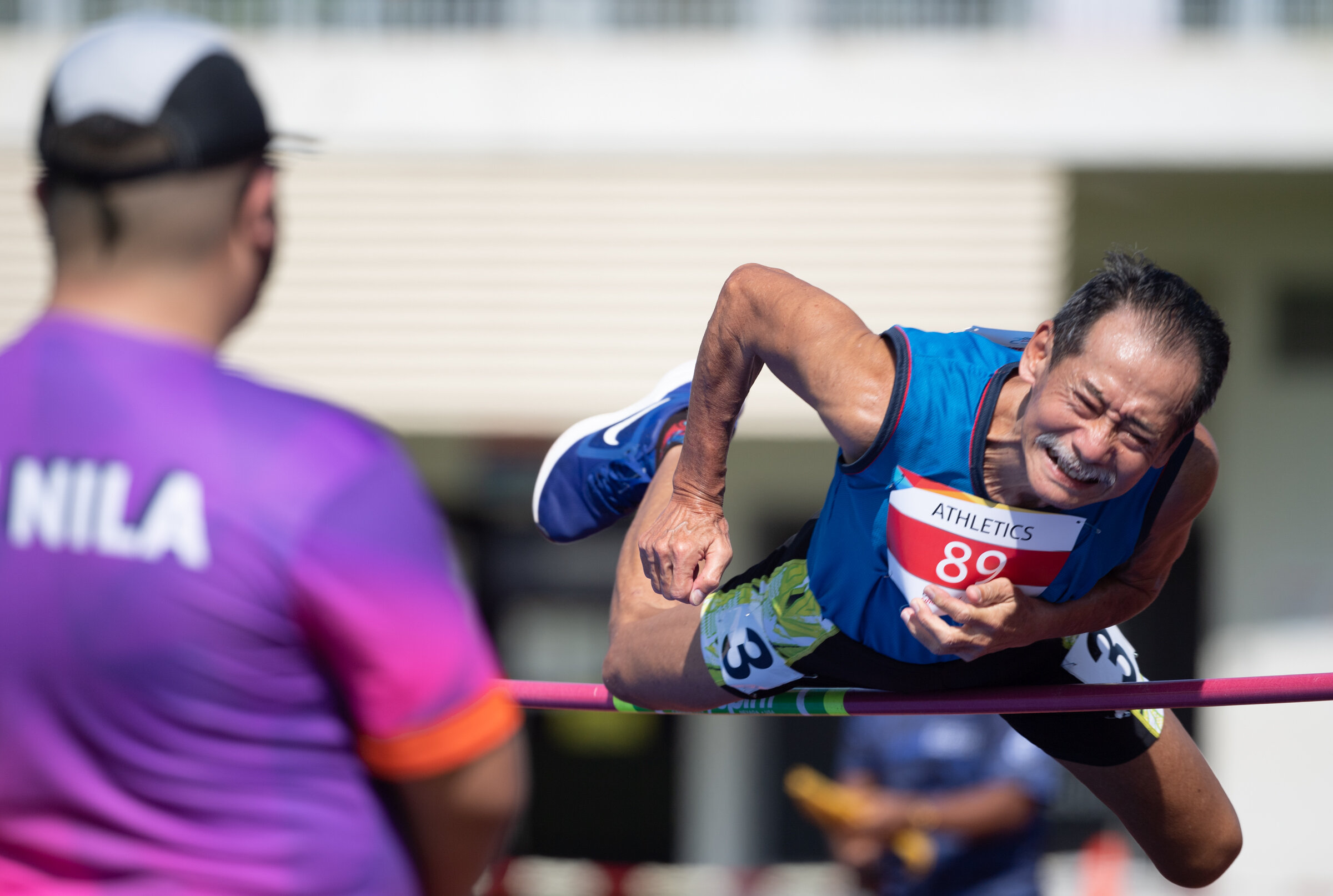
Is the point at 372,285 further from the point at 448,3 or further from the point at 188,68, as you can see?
the point at 188,68

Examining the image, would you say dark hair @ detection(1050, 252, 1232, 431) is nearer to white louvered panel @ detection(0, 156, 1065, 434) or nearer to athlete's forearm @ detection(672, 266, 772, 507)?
athlete's forearm @ detection(672, 266, 772, 507)

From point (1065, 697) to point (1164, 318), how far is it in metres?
0.86

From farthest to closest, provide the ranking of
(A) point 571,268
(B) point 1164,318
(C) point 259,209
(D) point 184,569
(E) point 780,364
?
(A) point 571,268 → (E) point 780,364 → (B) point 1164,318 → (C) point 259,209 → (D) point 184,569

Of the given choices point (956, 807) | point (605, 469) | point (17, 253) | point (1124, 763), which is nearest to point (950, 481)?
point (1124, 763)

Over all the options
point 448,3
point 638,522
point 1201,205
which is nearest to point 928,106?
point 1201,205

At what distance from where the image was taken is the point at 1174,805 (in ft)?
9.39

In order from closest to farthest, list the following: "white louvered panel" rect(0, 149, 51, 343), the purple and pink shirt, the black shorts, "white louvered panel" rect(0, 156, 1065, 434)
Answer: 1. the purple and pink shirt
2. the black shorts
3. "white louvered panel" rect(0, 156, 1065, 434)
4. "white louvered panel" rect(0, 149, 51, 343)

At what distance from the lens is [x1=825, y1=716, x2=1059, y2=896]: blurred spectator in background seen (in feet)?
15.3

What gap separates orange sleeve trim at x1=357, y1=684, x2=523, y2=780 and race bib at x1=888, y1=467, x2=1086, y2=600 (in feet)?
4.11

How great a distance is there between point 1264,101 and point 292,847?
23.2ft

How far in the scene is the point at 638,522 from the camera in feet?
10.3

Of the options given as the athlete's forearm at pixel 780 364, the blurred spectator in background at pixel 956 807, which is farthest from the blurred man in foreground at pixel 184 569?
the blurred spectator in background at pixel 956 807

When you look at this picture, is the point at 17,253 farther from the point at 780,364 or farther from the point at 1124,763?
the point at 1124,763

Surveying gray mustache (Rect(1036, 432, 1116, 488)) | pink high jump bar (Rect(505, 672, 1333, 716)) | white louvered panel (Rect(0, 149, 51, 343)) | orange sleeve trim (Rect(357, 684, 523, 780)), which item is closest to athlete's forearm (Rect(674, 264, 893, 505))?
gray mustache (Rect(1036, 432, 1116, 488))
